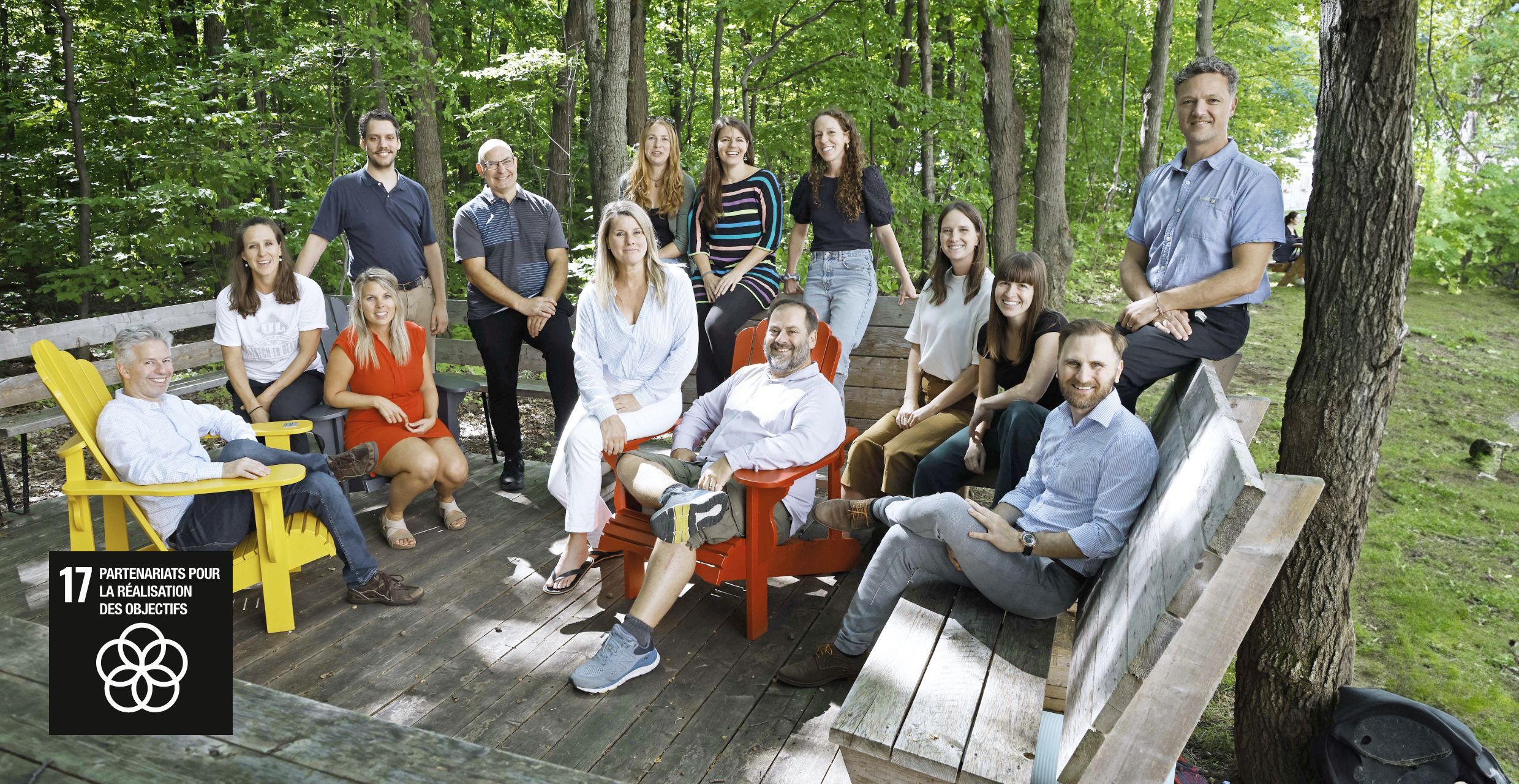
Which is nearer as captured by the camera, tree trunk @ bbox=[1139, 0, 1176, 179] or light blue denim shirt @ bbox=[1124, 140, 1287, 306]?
light blue denim shirt @ bbox=[1124, 140, 1287, 306]

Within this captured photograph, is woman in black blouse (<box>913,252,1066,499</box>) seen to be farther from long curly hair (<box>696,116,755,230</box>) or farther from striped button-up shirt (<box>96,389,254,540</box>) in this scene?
striped button-up shirt (<box>96,389,254,540</box>)

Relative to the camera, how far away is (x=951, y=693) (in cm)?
223

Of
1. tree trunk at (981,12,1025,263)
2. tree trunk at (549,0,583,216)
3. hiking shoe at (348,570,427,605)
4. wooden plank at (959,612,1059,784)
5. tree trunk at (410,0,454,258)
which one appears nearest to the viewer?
wooden plank at (959,612,1059,784)

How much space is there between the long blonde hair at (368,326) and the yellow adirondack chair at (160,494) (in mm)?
889

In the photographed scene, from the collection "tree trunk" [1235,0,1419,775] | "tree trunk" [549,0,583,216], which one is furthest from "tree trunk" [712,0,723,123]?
"tree trunk" [1235,0,1419,775]

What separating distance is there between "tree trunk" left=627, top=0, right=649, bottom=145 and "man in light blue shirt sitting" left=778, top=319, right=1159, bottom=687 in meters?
5.63

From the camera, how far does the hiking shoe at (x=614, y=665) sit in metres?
2.89

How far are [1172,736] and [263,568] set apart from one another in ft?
9.64

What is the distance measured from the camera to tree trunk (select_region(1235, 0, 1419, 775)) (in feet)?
8.81

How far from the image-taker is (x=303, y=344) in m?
4.28

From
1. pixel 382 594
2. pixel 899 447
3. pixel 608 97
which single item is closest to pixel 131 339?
pixel 382 594

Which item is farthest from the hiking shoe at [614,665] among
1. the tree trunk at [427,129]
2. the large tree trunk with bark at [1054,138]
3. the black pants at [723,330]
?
the tree trunk at [427,129]

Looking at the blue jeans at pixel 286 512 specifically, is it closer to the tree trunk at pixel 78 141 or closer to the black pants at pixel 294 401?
the black pants at pixel 294 401

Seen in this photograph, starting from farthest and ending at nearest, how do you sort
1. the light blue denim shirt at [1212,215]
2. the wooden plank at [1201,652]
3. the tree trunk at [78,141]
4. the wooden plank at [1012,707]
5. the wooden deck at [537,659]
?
the tree trunk at [78,141] < the light blue denim shirt at [1212,215] < the wooden deck at [537,659] < the wooden plank at [1012,707] < the wooden plank at [1201,652]
